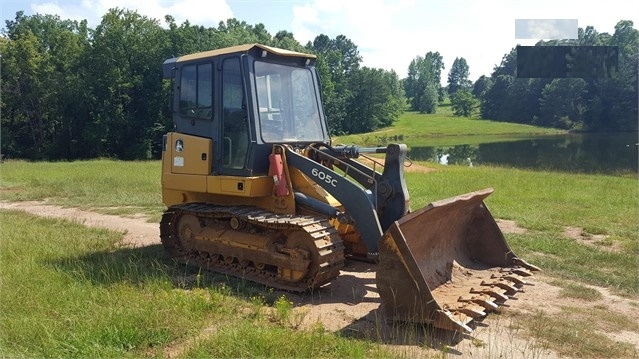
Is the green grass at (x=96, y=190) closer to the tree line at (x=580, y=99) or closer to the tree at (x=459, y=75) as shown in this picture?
the tree line at (x=580, y=99)

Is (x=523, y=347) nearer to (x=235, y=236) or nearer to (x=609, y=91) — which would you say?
(x=235, y=236)

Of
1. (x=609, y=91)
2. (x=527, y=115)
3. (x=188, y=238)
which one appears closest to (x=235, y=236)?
(x=188, y=238)

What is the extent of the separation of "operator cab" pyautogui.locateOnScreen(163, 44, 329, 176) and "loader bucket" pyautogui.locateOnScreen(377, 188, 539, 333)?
8.01ft

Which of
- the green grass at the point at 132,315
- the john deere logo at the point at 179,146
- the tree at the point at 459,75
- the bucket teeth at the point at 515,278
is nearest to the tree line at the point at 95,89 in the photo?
the john deere logo at the point at 179,146

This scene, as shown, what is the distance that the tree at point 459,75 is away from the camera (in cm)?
16300

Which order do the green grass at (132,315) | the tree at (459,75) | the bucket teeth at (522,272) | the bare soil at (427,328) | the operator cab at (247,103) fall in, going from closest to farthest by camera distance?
the green grass at (132,315) → the bare soil at (427,328) → the bucket teeth at (522,272) → the operator cab at (247,103) → the tree at (459,75)

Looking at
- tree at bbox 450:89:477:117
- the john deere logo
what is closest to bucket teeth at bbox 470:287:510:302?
the john deere logo

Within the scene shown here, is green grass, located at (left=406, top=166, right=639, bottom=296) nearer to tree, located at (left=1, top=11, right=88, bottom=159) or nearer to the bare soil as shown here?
the bare soil

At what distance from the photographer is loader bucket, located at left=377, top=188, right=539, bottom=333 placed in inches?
211

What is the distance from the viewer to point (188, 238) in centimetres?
806

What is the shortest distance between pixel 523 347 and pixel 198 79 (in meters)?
5.64

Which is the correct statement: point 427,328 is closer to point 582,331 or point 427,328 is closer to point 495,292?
point 495,292

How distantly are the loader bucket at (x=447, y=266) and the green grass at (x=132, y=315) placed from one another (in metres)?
0.70

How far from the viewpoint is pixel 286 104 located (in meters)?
7.84
